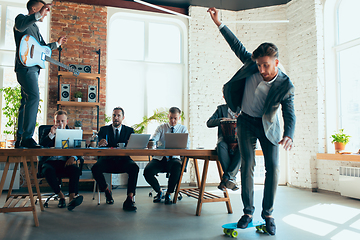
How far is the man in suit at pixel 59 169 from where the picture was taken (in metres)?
3.47

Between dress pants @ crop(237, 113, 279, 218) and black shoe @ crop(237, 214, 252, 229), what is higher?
dress pants @ crop(237, 113, 279, 218)

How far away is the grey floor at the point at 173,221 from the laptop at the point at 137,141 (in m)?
0.74

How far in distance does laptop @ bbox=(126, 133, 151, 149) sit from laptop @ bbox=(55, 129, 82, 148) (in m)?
0.55

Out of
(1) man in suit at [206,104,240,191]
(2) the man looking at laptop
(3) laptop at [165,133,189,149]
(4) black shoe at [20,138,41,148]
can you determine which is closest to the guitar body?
(4) black shoe at [20,138,41,148]

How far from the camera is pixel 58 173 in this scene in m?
Result: 3.61

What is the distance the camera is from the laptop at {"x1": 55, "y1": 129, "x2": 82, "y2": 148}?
9.75ft

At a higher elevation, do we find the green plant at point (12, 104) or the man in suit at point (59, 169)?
the green plant at point (12, 104)

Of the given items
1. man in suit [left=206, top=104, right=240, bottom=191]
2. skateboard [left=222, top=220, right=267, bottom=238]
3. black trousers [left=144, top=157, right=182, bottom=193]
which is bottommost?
skateboard [left=222, top=220, right=267, bottom=238]

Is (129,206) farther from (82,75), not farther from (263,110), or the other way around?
(82,75)

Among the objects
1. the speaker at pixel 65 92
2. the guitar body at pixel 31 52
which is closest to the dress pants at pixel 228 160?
the guitar body at pixel 31 52

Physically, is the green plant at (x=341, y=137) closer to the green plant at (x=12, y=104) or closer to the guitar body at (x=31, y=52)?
the guitar body at (x=31, y=52)

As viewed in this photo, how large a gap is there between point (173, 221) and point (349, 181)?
3.03 m

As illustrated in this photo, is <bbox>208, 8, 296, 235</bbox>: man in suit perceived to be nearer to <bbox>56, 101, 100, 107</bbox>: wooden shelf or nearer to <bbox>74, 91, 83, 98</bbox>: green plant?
<bbox>56, 101, 100, 107</bbox>: wooden shelf

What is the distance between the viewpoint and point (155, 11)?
6.18 metres
